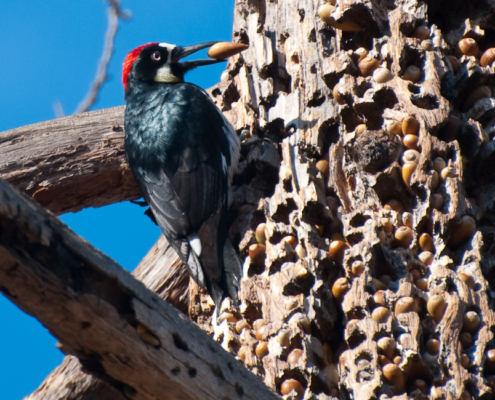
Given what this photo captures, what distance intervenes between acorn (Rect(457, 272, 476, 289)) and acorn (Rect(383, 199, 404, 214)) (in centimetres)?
31

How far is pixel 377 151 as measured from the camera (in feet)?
8.11

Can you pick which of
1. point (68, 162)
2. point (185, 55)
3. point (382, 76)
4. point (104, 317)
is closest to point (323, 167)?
point (382, 76)

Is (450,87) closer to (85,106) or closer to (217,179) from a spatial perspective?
(217,179)

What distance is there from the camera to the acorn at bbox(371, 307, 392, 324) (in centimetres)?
214

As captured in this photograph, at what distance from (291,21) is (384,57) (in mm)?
546

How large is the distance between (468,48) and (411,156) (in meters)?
0.66

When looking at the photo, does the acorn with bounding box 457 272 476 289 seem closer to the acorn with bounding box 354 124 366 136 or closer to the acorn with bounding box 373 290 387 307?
the acorn with bounding box 373 290 387 307

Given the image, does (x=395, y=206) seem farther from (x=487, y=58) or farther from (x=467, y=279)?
(x=487, y=58)

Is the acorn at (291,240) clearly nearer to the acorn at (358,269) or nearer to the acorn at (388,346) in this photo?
the acorn at (358,269)

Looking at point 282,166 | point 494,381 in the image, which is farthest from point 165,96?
point 494,381

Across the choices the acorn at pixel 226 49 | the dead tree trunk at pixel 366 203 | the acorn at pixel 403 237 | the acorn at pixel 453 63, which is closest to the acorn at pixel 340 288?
the dead tree trunk at pixel 366 203

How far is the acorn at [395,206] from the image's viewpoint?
2.41 m

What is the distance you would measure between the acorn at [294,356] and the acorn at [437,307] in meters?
0.43

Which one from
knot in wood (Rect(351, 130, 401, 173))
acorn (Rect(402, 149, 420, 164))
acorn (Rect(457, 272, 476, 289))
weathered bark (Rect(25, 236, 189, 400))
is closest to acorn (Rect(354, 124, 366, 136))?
knot in wood (Rect(351, 130, 401, 173))
